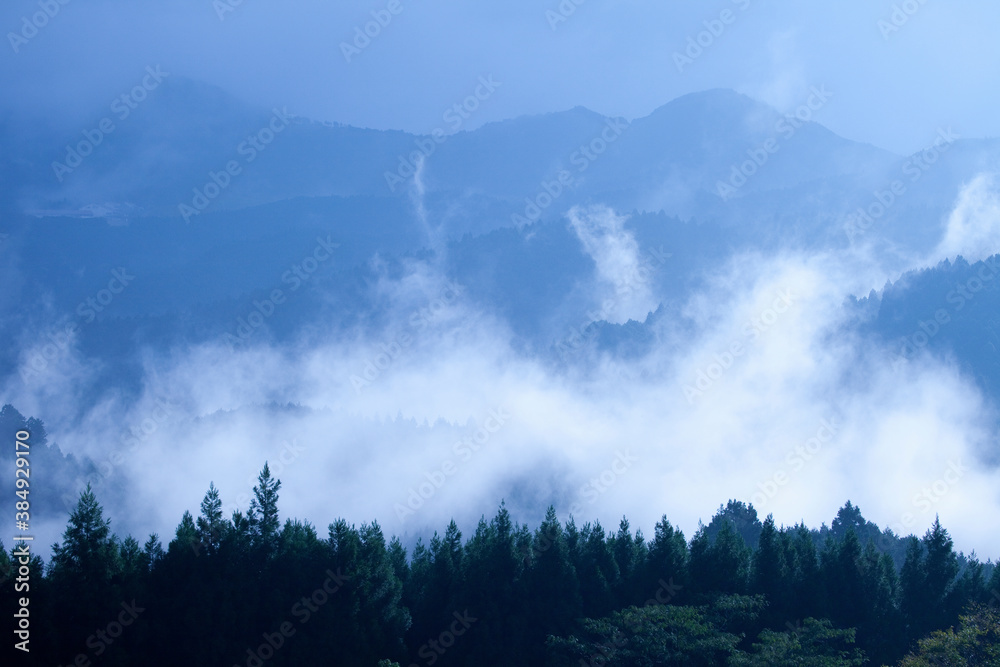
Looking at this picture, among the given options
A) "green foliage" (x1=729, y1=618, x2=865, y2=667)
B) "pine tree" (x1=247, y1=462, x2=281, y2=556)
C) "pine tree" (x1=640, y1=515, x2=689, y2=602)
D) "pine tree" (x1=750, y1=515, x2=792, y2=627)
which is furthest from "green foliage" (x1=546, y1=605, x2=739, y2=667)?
"pine tree" (x1=247, y1=462, x2=281, y2=556)

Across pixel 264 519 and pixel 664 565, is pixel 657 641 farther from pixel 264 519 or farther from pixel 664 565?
pixel 264 519

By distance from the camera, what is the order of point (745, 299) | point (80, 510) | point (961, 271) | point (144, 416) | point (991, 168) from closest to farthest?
1. point (80, 510)
2. point (961, 271)
3. point (144, 416)
4. point (745, 299)
5. point (991, 168)

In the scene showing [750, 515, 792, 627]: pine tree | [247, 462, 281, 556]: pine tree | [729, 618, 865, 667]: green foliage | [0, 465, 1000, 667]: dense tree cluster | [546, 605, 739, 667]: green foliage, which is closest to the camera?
[729, 618, 865, 667]: green foliage

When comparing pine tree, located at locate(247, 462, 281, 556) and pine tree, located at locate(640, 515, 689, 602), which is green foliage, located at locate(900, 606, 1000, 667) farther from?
pine tree, located at locate(247, 462, 281, 556)

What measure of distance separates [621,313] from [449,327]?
1573 inches

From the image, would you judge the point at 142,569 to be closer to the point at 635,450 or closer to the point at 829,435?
the point at 635,450

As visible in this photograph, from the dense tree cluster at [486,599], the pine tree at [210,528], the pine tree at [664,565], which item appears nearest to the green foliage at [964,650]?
the dense tree cluster at [486,599]

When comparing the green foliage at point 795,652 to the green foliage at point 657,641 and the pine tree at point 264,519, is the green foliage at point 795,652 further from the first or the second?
the pine tree at point 264,519

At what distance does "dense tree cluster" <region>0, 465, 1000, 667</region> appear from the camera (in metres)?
25.2

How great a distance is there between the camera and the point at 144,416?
15838 cm

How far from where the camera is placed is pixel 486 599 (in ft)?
103

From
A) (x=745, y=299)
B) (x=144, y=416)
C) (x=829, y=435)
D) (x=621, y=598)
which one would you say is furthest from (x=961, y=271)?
(x=144, y=416)

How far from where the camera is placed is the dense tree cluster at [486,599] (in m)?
25.2

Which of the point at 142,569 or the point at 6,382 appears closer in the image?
the point at 142,569
